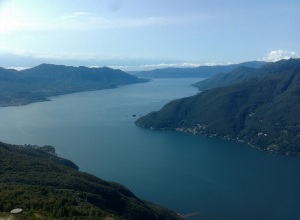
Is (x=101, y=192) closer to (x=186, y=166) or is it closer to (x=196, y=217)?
(x=196, y=217)

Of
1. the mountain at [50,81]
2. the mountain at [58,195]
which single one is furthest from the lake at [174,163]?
the mountain at [50,81]

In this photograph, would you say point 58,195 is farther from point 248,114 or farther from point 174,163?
point 248,114

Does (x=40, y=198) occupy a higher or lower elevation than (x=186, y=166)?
higher

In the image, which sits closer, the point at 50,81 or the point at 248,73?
the point at 248,73

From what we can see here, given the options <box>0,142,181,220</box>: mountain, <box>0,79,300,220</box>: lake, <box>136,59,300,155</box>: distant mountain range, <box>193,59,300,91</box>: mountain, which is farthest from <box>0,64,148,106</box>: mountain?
<box>0,142,181,220</box>: mountain

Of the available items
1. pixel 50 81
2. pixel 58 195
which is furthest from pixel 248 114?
pixel 50 81

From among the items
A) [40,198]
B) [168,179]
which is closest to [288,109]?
[168,179]
